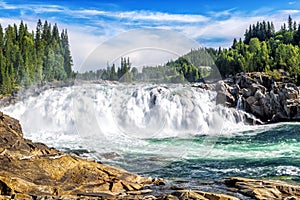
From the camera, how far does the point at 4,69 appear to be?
6041 cm

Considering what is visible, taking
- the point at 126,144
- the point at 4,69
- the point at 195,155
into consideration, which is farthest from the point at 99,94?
the point at 4,69

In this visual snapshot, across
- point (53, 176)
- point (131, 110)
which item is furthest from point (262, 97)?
point (53, 176)

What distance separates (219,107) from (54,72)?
39.7 meters

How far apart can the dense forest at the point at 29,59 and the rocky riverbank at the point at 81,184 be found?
48346 millimetres

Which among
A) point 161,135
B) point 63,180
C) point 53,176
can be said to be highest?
point 53,176

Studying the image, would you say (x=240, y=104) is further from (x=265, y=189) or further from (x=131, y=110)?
(x=265, y=189)

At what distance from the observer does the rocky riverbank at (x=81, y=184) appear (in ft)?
31.1

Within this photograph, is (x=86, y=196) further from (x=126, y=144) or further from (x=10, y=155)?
(x=126, y=144)

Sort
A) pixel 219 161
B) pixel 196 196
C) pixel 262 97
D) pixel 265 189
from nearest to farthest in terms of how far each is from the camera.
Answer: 1. pixel 196 196
2. pixel 265 189
3. pixel 219 161
4. pixel 262 97

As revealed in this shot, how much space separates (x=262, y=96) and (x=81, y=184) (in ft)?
121

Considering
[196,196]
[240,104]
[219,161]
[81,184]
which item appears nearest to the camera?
[196,196]

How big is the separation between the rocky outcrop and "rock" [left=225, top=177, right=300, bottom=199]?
101 feet

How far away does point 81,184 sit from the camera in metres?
10.5

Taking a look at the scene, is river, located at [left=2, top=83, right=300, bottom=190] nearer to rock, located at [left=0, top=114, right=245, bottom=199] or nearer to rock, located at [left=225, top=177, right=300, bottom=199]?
rock, located at [left=225, top=177, right=300, bottom=199]
